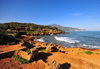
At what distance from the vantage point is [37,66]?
6430 mm

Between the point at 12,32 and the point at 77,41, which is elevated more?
the point at 12,32

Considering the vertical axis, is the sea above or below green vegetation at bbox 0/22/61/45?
below

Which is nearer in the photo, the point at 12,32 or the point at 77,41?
the point at 77,41

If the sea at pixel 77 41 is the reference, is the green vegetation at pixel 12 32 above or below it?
above

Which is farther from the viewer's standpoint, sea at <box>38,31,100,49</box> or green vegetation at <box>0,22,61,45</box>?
sea at <box>38,31,100,49</box>

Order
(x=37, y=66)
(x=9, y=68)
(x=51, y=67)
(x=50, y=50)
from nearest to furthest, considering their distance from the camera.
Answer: (x=51, y=67), (x=9, y=68), (x=37, y=66), (x=50, y=50)

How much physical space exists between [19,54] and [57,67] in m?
6.09

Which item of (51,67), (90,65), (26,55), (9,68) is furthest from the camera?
(26,55)

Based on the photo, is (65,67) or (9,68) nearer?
(9,68)

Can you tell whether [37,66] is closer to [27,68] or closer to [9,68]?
[27,68]

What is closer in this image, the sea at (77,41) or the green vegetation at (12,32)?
the green vegetation at (12,32)

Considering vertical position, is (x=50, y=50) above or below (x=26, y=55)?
below

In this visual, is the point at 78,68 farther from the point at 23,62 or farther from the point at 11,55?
the point at 11,55


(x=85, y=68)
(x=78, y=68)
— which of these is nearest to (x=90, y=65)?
(x=85, y=68)
